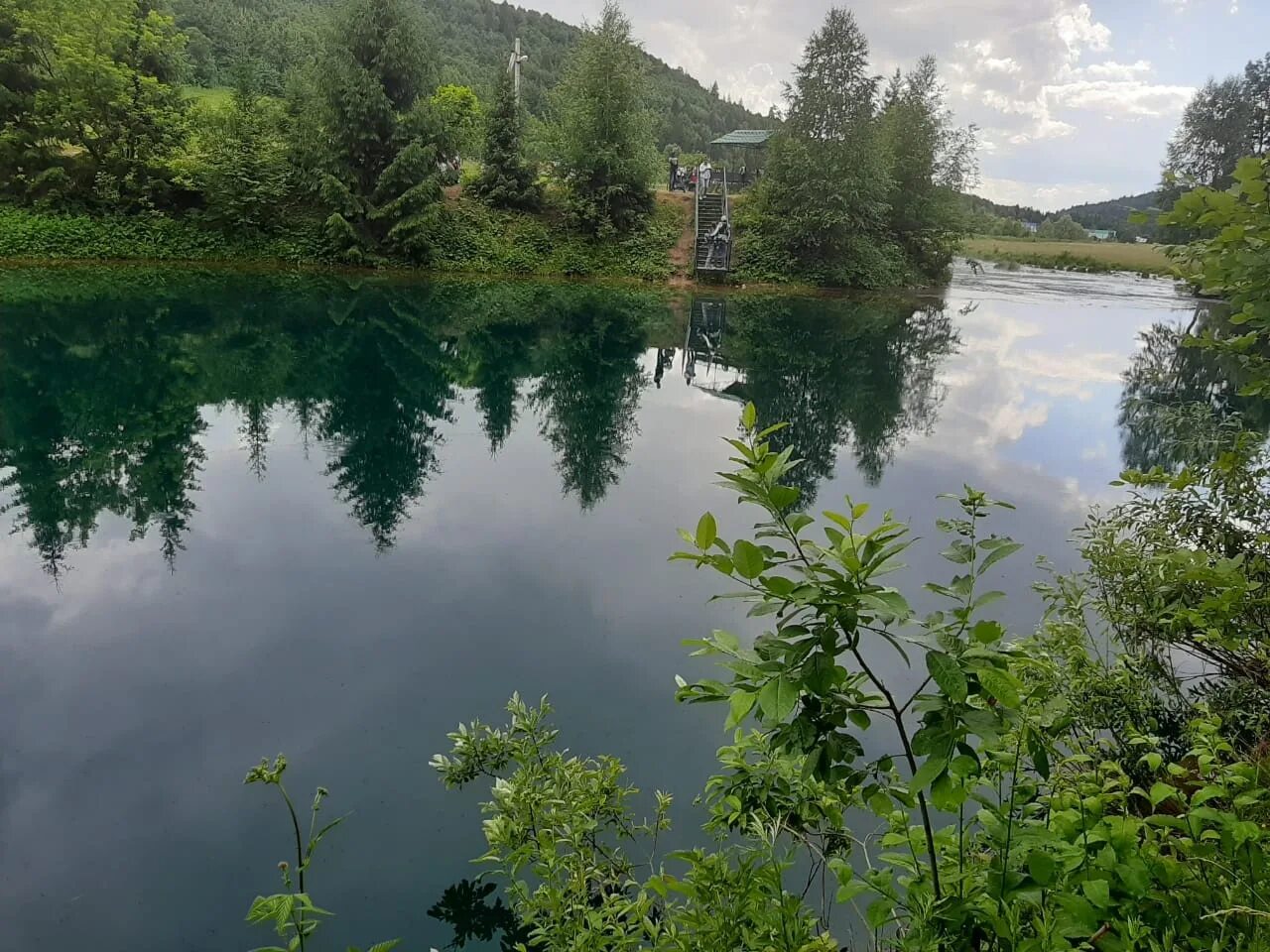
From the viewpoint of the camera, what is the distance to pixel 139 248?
21.3 m

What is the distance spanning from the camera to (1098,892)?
152 cm

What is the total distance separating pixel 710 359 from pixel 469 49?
264 feet

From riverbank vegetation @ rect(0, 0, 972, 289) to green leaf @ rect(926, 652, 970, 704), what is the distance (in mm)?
24519

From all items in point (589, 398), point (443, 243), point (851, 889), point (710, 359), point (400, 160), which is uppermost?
point (400, 160)

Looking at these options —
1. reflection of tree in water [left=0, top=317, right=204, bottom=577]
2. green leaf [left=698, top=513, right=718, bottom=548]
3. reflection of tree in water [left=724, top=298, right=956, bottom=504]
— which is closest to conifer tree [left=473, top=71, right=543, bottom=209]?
reflection of tree in water [left=724, top=298, right=956, bottom=504]

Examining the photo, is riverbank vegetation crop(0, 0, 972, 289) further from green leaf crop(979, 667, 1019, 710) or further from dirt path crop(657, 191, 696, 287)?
green leaf crop(979, 667, 1019, 710)

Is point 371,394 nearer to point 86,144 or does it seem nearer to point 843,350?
point 843,350

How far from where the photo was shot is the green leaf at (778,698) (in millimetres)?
1244

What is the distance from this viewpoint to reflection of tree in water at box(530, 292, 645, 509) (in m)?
8.91

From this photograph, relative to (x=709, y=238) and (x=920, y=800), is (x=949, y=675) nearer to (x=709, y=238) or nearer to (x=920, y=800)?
(x=920, y=800)

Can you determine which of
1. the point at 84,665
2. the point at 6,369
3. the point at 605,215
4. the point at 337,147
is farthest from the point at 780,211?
the point at 84,665

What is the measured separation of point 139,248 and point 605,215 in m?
14.5

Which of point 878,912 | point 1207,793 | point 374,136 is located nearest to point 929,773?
point 878,912

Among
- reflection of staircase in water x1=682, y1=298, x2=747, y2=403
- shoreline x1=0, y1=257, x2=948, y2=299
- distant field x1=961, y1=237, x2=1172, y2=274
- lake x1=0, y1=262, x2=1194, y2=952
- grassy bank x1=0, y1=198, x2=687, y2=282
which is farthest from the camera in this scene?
distant field x1=961, y1=237, x2=1172, y2=274
